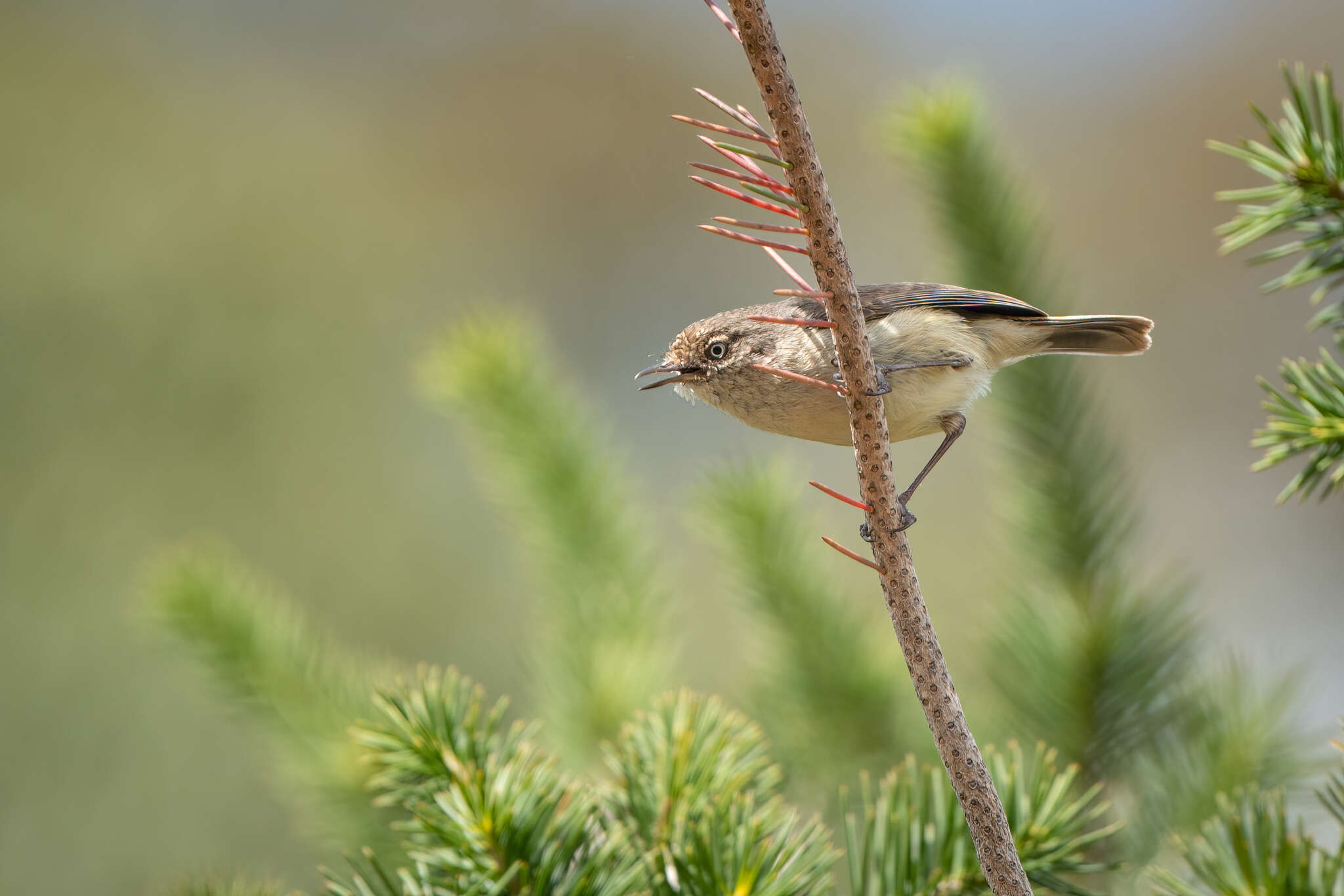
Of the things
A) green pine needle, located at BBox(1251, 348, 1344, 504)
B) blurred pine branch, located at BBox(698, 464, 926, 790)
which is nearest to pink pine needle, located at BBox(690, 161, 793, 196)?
green pine needle, located at BBox(1251, 348, 1344, 504)

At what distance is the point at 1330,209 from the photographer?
0.64 m

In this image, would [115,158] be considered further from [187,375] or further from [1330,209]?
[1330,209]

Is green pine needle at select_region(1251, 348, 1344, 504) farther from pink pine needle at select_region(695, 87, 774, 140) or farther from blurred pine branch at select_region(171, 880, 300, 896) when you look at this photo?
blurred pine branch at select_region(171, 880, 300, 896)

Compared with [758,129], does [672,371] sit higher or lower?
higher

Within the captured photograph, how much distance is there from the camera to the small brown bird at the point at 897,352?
2.89ft

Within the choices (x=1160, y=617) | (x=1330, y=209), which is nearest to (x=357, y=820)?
(x=1160, y=617)

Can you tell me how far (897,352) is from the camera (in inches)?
37.5

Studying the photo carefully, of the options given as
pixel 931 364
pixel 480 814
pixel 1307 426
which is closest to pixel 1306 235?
A: pixel 1307 426

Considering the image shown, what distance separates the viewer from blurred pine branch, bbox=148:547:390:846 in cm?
93

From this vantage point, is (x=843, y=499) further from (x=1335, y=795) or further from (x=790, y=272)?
(x=1335, y=795)

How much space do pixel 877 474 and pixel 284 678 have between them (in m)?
0.69

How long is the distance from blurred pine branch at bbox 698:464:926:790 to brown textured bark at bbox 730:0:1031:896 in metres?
0.51

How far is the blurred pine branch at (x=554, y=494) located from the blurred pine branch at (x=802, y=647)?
0.36 ft

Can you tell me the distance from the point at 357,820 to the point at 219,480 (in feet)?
7.76
